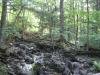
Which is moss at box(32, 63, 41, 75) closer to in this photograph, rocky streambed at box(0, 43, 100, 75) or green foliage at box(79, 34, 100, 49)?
rocky streambed at box(0, 43, 100, 75)

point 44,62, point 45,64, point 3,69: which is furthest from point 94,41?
point 3,69

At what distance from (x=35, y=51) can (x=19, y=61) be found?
11.2 ft

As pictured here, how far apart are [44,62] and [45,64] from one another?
39cm

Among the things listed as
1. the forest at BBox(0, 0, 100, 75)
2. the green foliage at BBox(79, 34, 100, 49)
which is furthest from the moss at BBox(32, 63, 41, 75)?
the green foliage at BBox(79, 34, 100, 49)

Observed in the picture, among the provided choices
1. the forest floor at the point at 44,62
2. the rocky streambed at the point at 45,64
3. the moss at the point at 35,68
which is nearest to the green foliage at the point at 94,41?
the forest floor at the point at 44,62

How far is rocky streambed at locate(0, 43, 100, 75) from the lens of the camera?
34.3ft

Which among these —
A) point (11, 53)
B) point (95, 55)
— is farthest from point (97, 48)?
point (11, 53)

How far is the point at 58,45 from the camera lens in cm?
1596

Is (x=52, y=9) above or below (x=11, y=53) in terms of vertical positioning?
above

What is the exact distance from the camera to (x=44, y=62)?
11.9 metres

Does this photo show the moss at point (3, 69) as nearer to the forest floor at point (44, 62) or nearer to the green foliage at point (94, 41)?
the forest floor at point (44, 62)

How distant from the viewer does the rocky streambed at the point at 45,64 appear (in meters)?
10.4

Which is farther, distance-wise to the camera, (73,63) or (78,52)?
(78,52)

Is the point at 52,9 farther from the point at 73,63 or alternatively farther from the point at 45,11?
the point at 73,63
